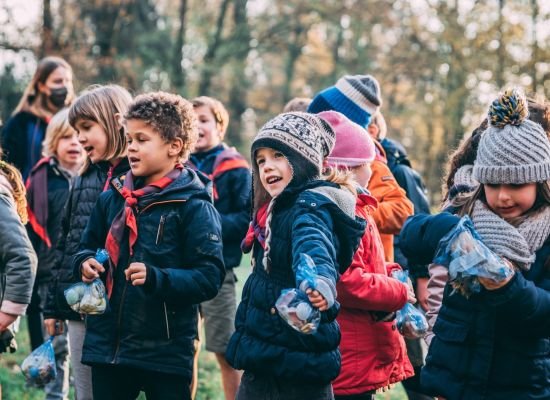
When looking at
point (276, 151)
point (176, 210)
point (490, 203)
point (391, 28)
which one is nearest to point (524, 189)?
point (490, 203)

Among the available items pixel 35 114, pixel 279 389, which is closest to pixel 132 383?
pixel 279 389

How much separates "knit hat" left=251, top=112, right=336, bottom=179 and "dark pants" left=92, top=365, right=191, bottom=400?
126 cm

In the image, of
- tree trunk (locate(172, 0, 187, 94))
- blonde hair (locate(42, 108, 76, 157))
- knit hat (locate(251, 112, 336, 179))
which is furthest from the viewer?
tree trunk (locate(172, 0, 187, 94))

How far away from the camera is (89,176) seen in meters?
5.09

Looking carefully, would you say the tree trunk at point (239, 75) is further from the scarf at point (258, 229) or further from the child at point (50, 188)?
the scarf at point (258, 229)

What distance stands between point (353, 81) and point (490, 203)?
2050mm

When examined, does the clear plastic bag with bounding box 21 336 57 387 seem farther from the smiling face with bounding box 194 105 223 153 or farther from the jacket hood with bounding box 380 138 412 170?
the jacket hood with bounding box 380 138 412 170

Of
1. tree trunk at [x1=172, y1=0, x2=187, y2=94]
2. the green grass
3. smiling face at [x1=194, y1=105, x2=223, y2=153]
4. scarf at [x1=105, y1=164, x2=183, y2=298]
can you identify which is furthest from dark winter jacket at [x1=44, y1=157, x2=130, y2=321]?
tree trunk at [x1=172, y1=0, x2=187, y2=94]

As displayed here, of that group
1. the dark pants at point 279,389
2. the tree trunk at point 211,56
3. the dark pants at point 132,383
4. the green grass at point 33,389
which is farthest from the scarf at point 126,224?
the tree trunk at point 211,56

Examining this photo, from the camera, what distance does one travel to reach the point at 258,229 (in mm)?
3920

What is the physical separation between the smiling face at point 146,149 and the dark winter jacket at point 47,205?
206cm

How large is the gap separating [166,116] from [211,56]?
873 inches

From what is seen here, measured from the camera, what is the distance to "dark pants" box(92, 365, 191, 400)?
424 centimetres

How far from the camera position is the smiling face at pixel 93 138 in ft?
16.6
